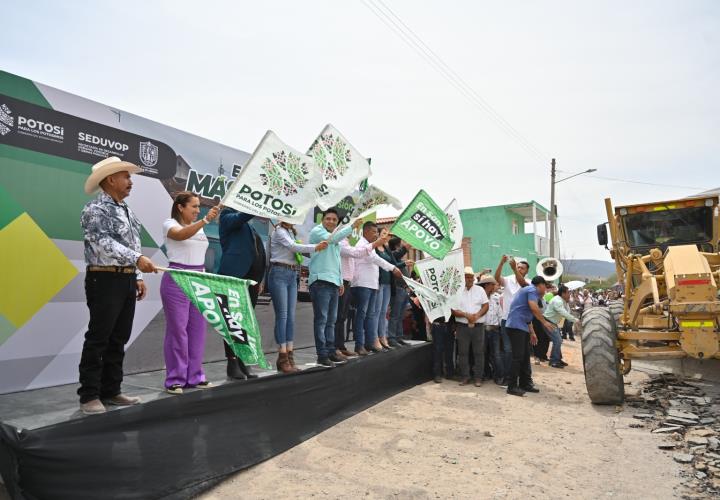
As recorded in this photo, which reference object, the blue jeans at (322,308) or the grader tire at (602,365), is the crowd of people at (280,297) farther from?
the grader tire at (602,365)

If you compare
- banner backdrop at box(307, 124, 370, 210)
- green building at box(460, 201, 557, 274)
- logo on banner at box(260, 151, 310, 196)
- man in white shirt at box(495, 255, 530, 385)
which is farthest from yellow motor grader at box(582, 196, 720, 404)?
green building at box(460, 201, 557, 274)

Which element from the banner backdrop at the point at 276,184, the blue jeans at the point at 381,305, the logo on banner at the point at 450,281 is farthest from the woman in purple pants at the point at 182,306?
the logo on banner at the point at 450,281

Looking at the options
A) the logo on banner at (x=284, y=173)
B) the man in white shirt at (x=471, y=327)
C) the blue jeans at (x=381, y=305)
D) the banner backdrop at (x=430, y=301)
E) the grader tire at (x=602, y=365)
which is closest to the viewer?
the logo on banner at (x=284, y=173)

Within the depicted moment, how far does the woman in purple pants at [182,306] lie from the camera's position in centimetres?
390

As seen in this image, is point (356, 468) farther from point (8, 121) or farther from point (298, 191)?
point (8, 121)

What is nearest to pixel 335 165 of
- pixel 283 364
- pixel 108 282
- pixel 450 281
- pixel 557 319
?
pixel 283 364

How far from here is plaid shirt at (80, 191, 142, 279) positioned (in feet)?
10.7

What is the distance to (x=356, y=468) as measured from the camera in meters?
4.30

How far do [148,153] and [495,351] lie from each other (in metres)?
6.25

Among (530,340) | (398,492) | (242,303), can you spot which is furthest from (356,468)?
(530,340)

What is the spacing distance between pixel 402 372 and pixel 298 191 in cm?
377

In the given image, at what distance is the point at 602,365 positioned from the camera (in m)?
6.28

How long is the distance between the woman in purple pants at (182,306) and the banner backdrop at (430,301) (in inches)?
139

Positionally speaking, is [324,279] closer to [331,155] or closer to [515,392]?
[331,155]
